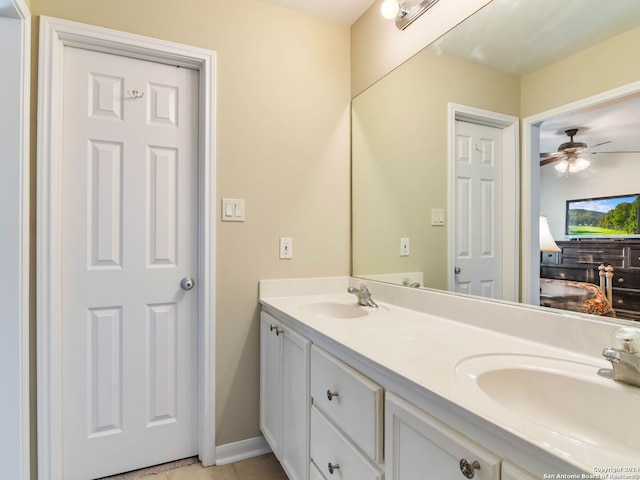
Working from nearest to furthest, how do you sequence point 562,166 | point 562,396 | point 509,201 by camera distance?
point 562,396 → point 562,166 → point 509,201

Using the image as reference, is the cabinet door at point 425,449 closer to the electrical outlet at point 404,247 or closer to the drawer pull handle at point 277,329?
the drawer pull handle at point 277,329

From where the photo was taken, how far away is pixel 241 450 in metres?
1.73

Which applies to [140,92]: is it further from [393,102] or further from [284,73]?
[393,102]

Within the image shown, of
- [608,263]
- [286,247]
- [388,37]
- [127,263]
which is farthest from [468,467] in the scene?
[388,37]

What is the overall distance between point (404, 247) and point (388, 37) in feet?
3.51

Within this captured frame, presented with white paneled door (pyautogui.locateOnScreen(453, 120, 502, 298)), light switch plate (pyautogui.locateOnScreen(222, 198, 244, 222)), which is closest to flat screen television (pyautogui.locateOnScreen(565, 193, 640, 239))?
white paneled door (pyautogui.locateOnScreen(453, 120, 502, 298))

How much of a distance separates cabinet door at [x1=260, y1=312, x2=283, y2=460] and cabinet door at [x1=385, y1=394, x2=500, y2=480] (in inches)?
30.4

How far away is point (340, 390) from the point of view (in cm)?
104

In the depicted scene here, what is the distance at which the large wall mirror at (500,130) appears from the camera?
3.01 feet

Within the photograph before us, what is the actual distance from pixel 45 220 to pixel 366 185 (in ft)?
4.94

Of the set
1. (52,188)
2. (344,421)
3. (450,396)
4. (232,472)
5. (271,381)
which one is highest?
(52,188)

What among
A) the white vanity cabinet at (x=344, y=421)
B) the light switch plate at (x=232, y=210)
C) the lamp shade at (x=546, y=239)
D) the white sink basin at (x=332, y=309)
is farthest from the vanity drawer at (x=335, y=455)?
the light switch plate at (x=232, y=210)

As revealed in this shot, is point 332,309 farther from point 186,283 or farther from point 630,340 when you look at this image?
point 630,340

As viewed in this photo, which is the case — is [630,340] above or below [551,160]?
below
